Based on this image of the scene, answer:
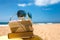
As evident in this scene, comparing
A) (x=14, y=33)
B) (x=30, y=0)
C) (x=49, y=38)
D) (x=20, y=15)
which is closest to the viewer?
(x=14, y=33)

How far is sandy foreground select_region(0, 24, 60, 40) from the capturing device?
173cm

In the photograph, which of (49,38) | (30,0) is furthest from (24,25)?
(30,0)

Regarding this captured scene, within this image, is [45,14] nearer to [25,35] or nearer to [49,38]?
[49,38]

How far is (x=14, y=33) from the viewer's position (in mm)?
1000

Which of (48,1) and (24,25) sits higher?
(48,1)

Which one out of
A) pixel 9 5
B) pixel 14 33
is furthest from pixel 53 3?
pixel 14 33

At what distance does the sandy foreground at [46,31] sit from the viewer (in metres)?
1.73

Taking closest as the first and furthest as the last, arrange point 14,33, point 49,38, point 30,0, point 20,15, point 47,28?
point 14,33, point 20,15, point 49,38, point 47,28, point 30,0

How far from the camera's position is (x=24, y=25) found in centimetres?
101

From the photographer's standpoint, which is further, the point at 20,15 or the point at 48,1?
the point at 48,1

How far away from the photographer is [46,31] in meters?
1.93

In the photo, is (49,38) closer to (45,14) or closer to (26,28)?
(45,14)

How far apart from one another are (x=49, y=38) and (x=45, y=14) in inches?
23.8

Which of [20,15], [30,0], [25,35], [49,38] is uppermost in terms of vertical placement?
[30,0]
